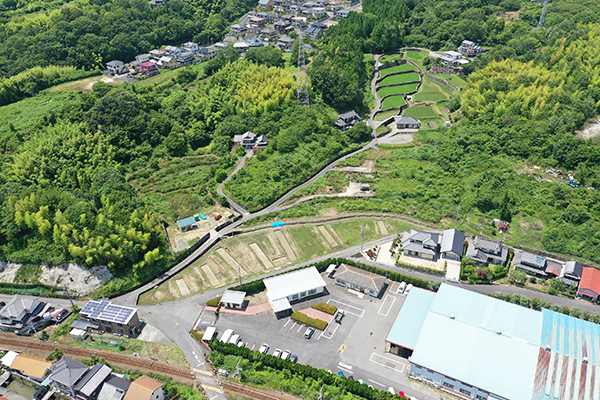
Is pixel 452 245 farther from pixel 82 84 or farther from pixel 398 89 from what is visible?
pixel 82 84

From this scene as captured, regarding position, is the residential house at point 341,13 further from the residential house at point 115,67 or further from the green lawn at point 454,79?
the residential house at point 115,67

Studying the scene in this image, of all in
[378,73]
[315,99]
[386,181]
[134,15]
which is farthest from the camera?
[134,15]

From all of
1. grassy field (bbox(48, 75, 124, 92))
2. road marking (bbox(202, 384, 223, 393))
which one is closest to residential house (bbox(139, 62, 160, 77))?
grassy field (bbox(48, 75, 124, 92))

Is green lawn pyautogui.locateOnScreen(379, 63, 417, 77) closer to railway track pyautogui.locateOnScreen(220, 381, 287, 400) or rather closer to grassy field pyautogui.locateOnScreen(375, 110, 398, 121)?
grassy field pyautogui.locateOnScreen(375, 110, 398, 121)

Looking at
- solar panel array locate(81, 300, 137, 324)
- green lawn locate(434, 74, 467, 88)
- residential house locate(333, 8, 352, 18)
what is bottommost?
green lawn locate(434, 74, 467, 88)

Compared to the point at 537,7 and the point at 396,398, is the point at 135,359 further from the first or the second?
the point at 537,7

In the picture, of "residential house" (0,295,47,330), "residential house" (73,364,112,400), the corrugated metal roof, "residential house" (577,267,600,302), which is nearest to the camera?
"residential house" (73,364,112,400)

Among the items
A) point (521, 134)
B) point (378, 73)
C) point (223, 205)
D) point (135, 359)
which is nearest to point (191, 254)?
point (223, 205)
